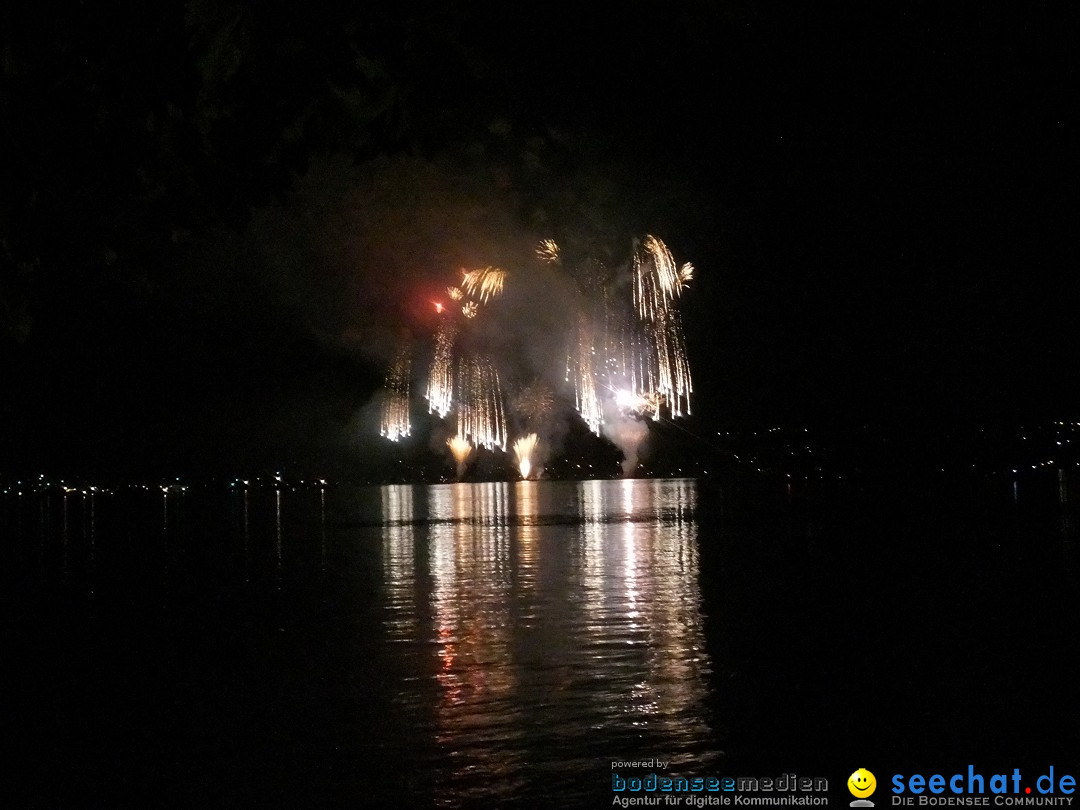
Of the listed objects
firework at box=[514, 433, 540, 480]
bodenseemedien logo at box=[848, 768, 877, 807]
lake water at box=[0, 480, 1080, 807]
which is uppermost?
firework at box=[514, 433, 540, 480]

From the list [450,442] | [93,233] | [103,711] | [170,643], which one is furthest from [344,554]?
[450,442]

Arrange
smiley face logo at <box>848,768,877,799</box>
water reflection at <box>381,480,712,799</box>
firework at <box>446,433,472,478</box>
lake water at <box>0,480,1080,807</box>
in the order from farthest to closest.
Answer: firework at <box>446,433,472,478</box> → water reflection at <box>381,480,712,799</box> → lake water at <box>0,480,1080,807</box> → smiley face logo at <box>848,768,877,799</box>

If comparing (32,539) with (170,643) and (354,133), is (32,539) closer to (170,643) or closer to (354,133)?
(170,643)

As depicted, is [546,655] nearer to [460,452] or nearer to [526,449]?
[526,449]

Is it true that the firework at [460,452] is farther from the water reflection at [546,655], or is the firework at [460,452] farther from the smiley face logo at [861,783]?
the smiley face logo at [861,783]

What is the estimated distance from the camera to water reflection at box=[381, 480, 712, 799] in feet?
20.7

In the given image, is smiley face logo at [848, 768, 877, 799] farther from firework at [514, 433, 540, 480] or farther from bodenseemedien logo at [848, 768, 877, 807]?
firework at [514, 433, 540, 480]

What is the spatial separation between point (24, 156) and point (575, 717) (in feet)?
13.3

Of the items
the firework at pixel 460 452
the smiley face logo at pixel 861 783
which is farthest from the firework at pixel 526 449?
the smiley face logo at pixel 861 783

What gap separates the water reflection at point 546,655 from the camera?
6.30m

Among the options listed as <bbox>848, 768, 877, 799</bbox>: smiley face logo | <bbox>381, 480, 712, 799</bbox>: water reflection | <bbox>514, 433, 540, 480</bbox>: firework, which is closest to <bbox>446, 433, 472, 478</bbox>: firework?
<bbox>514, 433, 540, 480</bbox>: firework

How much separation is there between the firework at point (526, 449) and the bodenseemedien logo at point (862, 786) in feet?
247

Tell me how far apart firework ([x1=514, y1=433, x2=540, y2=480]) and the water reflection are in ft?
203

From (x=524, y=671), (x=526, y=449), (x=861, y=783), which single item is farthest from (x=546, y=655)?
(x=526, y=449)
